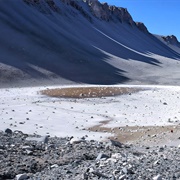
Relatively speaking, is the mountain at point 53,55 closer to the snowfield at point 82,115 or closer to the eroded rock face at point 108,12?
the snowfield at point 82,115

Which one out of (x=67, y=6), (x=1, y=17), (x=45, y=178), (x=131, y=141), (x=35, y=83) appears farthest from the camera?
(x=67, y=6)

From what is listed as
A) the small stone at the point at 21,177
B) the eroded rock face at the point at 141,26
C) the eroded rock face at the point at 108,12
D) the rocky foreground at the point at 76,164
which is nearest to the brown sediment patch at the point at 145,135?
the rocky foreground at the point at 76,164

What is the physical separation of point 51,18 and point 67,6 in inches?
965

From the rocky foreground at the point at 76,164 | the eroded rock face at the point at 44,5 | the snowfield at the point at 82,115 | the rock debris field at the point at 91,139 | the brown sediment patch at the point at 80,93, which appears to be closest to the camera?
the rocky foreground at the point at 76,164

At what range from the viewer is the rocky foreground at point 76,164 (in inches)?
305

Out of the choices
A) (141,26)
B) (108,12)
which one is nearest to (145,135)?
(108,12)

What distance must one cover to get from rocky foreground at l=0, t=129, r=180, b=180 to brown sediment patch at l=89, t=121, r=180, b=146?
10.5 feet

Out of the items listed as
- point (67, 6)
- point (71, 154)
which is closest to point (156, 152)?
point (71, 154)

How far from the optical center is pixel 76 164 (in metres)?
8.80

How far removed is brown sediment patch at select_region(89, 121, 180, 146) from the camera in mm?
14180

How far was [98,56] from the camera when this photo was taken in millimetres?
73812

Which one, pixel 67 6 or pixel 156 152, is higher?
pixel 67 6

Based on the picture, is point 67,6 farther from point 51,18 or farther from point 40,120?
point 40,120

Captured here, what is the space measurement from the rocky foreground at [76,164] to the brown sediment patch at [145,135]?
A: 3.19m
